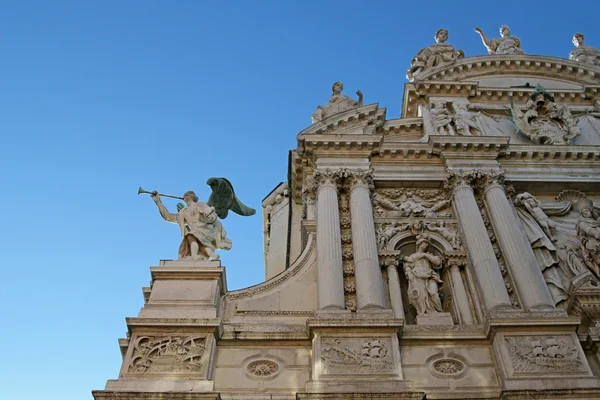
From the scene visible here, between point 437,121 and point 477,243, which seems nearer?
point 477,243

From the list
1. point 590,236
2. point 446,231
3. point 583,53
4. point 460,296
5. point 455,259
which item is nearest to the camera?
point 460,296

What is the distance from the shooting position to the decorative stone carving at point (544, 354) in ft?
29.5

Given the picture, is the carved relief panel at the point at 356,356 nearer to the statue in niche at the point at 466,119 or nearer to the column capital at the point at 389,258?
the column capital at the point at 389,258

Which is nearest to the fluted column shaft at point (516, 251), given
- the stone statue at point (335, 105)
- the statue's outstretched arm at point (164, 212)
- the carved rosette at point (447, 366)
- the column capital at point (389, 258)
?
the carved rosette at point (447, 366)

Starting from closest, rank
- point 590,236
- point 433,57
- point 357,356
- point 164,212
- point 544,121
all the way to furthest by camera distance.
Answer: point 357,356, point 164,212, point 590,236, point 544,121, point 433,57

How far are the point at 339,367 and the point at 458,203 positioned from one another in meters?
4.86

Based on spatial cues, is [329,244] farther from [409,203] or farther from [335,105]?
[335,105]

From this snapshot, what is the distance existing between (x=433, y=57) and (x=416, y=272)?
312 inches

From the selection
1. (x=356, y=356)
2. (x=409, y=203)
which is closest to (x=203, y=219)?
(x=356, y=356)

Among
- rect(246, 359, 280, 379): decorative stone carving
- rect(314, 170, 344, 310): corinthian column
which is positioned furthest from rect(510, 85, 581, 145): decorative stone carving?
rect(246, 359, 280, 379): decorative stone carving

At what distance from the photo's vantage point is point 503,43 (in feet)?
61.3

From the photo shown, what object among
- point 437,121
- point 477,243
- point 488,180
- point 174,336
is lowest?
point 174,336

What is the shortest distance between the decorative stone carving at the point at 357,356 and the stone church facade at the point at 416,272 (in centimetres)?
2

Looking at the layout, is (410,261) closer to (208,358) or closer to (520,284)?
(520,284)
